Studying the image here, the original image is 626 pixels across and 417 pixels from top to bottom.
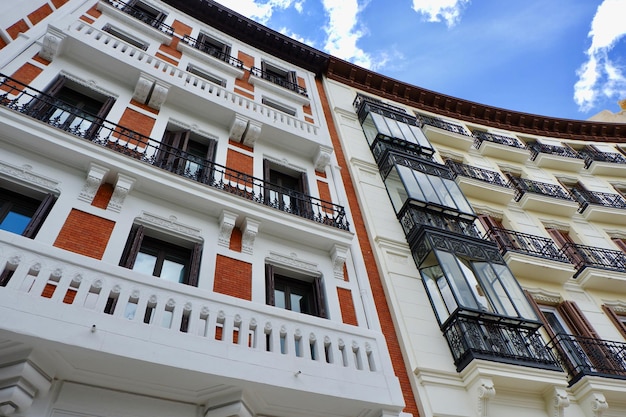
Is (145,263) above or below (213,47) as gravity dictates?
below

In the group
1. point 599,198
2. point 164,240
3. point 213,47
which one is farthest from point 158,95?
point 599,198

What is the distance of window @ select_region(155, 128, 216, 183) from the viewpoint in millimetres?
10297

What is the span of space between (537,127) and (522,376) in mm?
20003

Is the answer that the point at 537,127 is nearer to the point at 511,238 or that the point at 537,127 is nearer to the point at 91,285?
the point at 511,238

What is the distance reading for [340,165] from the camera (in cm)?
1466

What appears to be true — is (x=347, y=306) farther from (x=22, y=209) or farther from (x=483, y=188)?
(x=483, y=188)

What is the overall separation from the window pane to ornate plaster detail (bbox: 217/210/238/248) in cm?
151

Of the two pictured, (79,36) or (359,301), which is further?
(79,36)

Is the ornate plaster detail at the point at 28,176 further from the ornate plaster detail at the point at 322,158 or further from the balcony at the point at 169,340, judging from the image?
the ornate plaster detail at the point at 322,158

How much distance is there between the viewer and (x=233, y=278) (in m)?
8.77

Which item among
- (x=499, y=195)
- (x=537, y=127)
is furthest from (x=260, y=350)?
(x=537, y=127)

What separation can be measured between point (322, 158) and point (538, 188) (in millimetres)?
11353

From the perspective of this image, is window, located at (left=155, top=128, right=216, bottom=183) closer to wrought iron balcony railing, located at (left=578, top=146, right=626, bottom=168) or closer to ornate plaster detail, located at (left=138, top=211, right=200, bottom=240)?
ornate plaster detail, located at (left=138, top=211, right=200, bottom=240)

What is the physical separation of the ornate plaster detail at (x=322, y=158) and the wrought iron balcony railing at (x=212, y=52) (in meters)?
5.60
